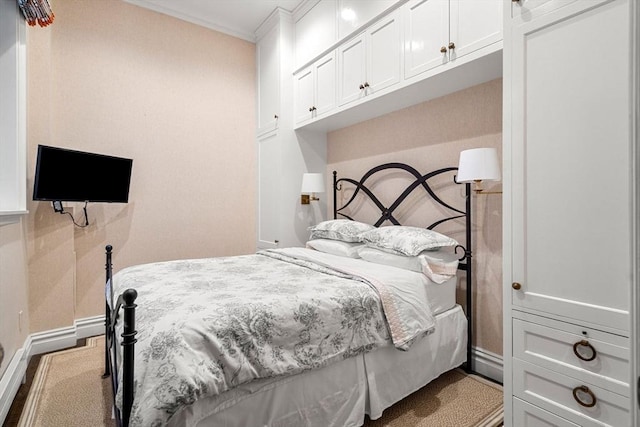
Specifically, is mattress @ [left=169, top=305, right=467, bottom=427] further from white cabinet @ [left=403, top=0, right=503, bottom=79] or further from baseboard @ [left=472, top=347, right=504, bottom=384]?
white cabinet @ [left=403, top=0, right=503, bottom=79]

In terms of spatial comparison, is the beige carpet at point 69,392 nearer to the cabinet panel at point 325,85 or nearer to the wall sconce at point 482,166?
the wall sconce at point 482,166

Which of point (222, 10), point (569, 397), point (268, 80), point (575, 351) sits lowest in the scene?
point (569, 397)

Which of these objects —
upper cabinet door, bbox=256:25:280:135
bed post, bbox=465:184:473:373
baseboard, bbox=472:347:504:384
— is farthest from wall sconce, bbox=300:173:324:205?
baseboard, bbox=472:347:504:384

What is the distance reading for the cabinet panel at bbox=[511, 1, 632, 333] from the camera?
113 centimetres

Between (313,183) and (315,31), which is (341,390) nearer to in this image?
(313,183)

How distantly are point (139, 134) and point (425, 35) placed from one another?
8.83ft

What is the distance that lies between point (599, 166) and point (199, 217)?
3300mm

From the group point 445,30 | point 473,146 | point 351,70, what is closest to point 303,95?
point 351,70

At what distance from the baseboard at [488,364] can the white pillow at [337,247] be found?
1.08 m

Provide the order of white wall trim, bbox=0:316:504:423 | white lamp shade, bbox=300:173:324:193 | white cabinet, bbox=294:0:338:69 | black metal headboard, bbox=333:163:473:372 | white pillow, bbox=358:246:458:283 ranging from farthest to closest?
white lamp shade, bbox=300:173:324:193 → white cabinet, bbox=294:0:338:69 → black metal headboard, bbox=333:163:473:372 → white pillow, bbox=358:246:458:283 → white wall trim, bbox=0:316:504:423

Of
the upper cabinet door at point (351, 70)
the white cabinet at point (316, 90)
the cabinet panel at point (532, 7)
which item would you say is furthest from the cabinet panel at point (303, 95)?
the cabinet panel at point (532, 7)

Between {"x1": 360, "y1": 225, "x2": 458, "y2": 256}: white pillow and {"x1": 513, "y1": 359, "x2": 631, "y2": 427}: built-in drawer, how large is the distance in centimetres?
85

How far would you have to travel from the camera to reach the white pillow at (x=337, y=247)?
2.67 m

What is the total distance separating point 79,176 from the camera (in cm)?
262
